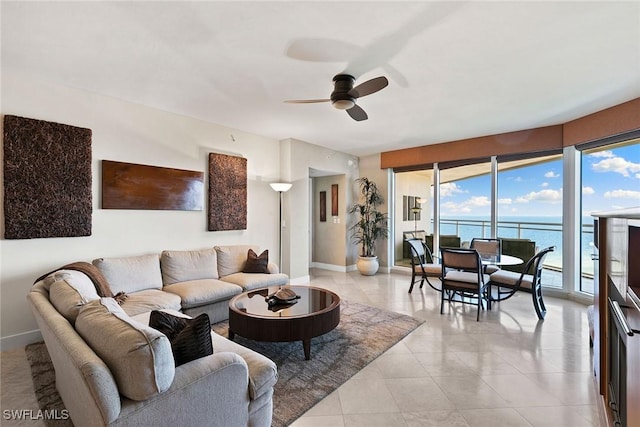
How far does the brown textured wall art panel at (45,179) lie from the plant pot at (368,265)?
4760mm

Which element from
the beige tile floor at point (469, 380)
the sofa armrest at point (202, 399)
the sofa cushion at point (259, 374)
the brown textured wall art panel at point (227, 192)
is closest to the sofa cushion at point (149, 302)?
the beige tile floor at point (469, 380)

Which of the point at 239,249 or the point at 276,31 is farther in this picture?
the point at 239,249

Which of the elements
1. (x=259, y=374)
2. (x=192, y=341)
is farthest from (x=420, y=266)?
(x=192, y=341)

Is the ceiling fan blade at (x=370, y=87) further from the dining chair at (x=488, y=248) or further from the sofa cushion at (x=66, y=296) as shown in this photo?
the dining chair at (x=488, y=248)

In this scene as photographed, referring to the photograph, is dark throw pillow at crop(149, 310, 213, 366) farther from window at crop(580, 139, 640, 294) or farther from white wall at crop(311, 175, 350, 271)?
white wall at crop(311, 175, 350, 271)

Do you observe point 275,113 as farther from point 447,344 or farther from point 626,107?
point 626,107

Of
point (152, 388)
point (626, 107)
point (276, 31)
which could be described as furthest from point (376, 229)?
point (152, 388)

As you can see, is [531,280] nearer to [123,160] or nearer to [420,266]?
[420,266]

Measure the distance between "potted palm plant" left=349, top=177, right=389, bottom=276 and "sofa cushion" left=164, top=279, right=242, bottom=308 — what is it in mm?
3392

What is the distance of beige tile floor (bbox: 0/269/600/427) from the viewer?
6.51 ft

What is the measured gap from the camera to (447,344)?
10.0ft

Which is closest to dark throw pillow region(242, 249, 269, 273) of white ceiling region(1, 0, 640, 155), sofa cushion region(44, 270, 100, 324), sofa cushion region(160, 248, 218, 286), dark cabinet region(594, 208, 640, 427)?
sofa cushion region(160, 248, 218, 286)

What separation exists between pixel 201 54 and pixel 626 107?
5.04m

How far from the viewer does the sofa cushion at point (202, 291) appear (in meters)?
3.27
